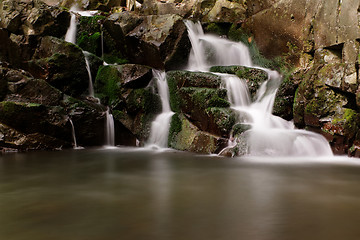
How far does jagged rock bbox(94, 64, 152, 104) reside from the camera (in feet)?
32.8

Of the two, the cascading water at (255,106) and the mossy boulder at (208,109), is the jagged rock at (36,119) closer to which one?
the mossy boulder at (208,109)

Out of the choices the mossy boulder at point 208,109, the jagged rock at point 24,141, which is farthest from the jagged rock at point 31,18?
the mossy boulder at point 208,109

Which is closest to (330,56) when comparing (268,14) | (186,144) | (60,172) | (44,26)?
(268,14)

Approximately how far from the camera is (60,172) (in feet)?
19.4

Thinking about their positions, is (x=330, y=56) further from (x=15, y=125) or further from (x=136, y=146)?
(x=15, y=125)

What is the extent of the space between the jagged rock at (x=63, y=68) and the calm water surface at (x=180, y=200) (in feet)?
12.2

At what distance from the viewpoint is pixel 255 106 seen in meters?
9.33

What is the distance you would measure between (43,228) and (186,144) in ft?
19.3

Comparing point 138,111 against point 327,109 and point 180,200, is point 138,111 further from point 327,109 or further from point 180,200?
point 180,200

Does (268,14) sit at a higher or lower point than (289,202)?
higher

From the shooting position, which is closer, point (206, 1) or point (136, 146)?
point (136, 146)

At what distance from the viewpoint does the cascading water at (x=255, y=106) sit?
7.54m

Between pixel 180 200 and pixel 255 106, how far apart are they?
5804 millimetres

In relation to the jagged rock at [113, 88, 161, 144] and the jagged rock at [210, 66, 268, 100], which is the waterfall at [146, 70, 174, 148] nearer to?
the jagged rock at [113, 88, 161, 144]
